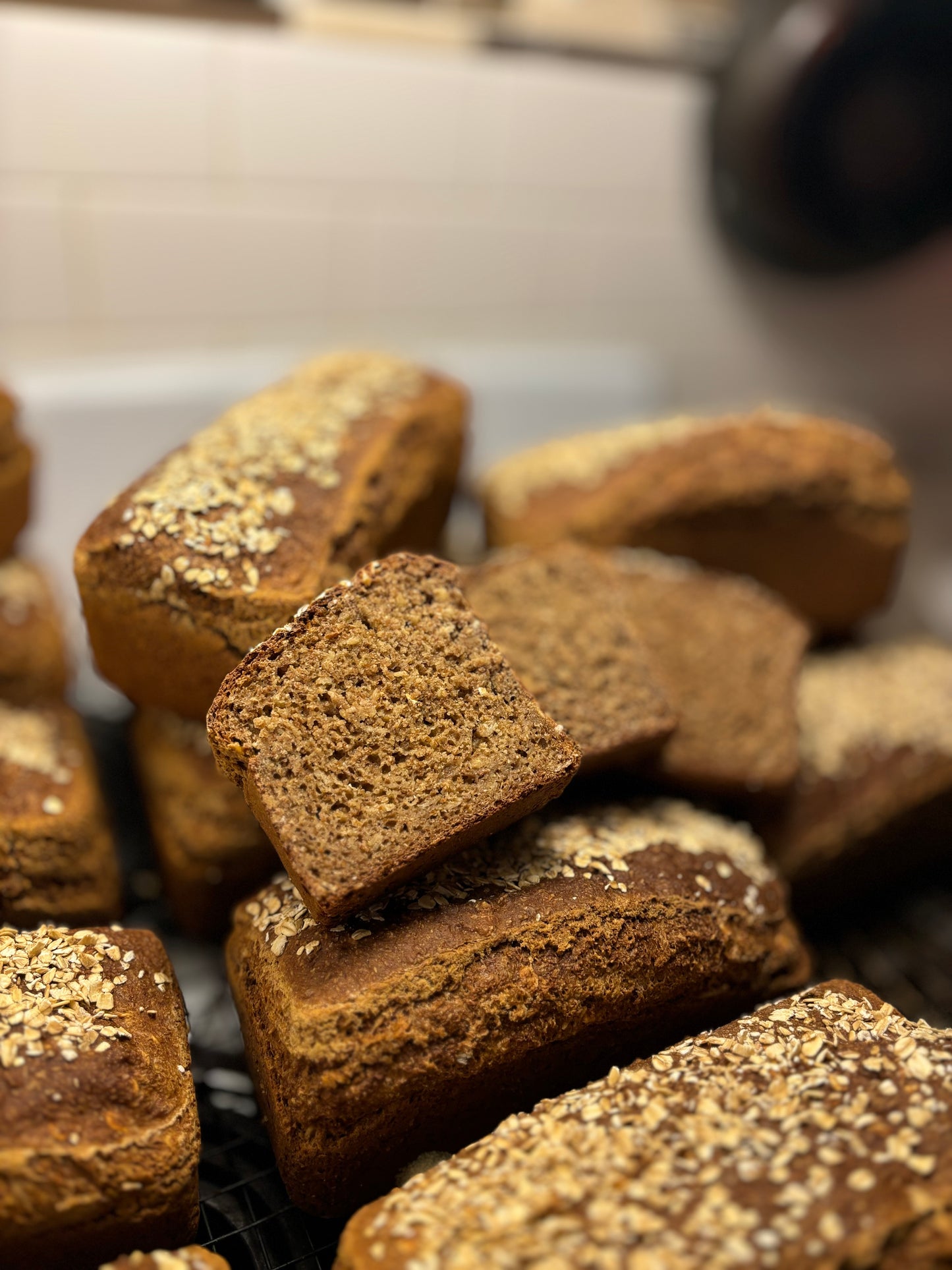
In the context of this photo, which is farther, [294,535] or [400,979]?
[294,535]

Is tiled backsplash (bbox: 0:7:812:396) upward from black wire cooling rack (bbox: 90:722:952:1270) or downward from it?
upward

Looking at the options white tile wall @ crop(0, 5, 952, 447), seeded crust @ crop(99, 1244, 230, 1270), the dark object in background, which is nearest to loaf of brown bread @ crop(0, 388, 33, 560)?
white tile wall @ crop(0, 5, 952, 447)

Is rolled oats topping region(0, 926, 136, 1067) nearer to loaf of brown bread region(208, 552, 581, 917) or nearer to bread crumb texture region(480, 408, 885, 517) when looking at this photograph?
loaf of brown bread region(208, 552, 581, 917)

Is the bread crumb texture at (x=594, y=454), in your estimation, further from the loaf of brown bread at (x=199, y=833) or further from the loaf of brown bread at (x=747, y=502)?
the loaf of brown bread at (x=199, y=833)

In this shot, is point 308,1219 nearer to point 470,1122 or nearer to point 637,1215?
point 470,1122

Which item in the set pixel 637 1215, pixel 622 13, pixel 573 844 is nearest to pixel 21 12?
pixel 622 13

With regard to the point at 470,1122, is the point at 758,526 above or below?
above

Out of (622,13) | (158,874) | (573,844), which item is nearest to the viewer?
(573,844)
